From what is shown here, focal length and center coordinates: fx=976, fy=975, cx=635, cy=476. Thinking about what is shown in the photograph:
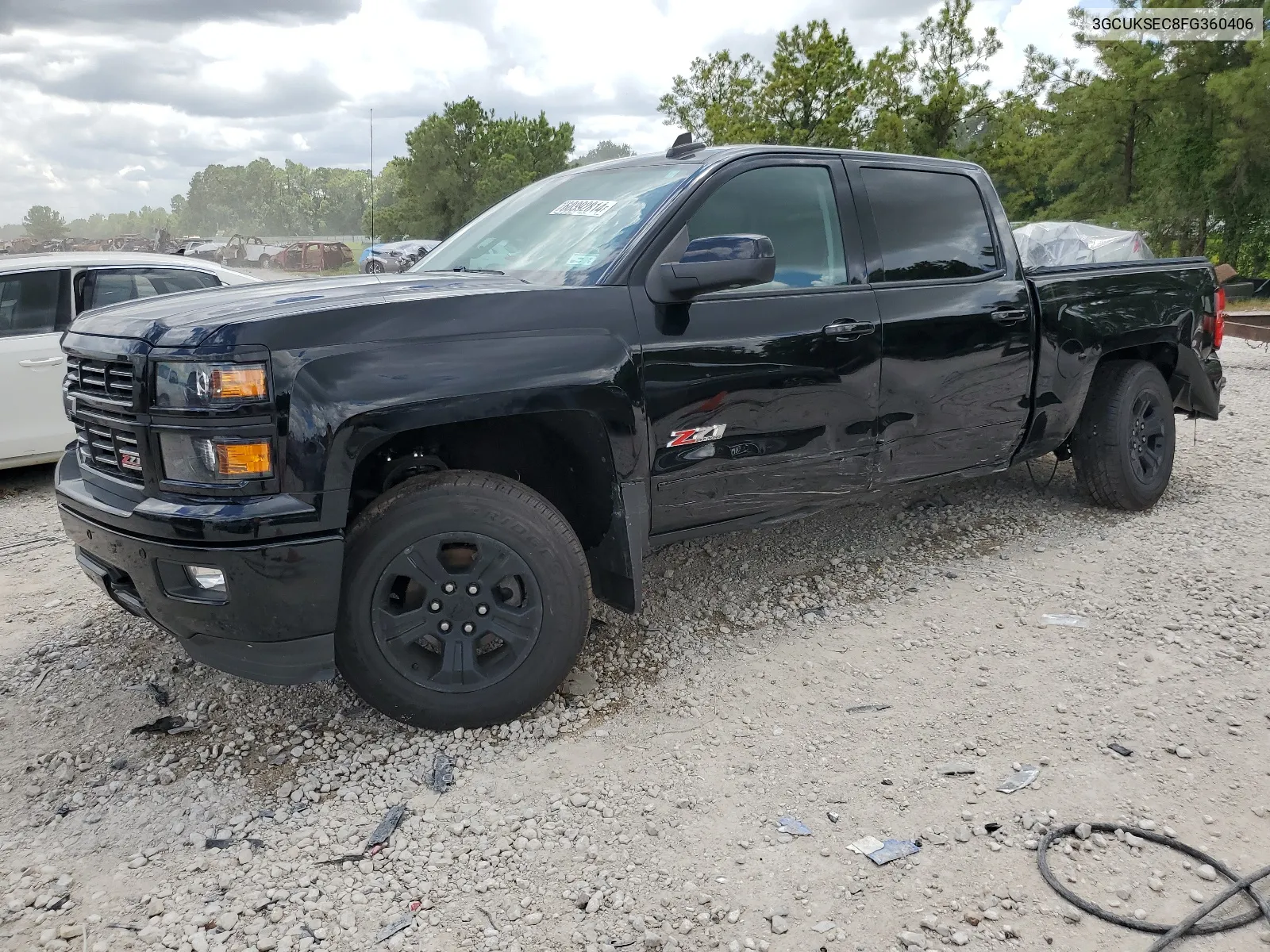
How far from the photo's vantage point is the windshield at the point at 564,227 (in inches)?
137

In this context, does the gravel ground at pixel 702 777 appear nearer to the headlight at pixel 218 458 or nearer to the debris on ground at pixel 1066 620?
the debris on ground at pixel 1066 620

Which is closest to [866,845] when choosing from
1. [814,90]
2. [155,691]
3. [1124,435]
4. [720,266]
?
[720,266]

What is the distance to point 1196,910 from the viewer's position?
230cm

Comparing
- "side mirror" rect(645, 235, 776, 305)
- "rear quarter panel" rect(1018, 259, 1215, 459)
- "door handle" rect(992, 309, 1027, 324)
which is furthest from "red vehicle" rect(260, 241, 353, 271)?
"side mirror" rect(645, 235, 776, 305)

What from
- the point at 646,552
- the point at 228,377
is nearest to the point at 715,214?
the point at 646,552

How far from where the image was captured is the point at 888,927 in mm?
2303

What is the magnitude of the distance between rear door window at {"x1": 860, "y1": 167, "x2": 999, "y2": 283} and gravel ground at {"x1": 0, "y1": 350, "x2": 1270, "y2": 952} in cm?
143

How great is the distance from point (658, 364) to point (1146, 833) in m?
1.98

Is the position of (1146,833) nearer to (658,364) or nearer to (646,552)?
(646,552)

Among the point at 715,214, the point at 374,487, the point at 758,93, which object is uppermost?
the point at 758,93

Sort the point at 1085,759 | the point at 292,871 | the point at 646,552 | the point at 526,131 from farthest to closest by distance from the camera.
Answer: the point at 526,131, the point at 646,552, the point at 1085,759, the point at 292,871

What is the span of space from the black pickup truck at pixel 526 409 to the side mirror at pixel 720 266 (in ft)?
0.03

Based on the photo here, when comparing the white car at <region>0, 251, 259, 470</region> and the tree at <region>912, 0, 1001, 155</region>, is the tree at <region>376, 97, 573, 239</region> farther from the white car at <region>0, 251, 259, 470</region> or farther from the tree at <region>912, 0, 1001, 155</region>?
the white car at <region>0, 251, 259, 470</region>

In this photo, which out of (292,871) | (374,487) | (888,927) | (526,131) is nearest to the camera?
(888,927)
